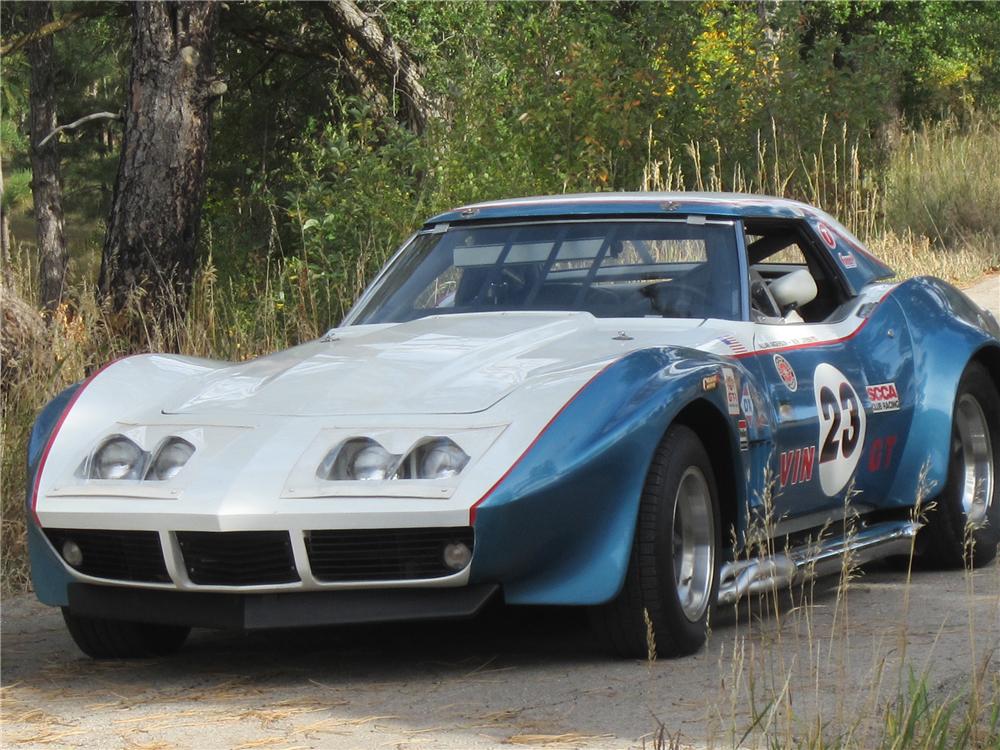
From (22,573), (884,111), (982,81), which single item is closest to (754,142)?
(884,111)

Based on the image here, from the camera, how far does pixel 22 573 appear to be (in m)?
6.60

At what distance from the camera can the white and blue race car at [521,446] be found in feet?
13.7

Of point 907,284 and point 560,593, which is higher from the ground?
point 907,284

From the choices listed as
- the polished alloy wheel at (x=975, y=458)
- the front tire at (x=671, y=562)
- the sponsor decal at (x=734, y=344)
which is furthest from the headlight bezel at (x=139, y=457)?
the polished alloy wheel at (x=975, y=458)

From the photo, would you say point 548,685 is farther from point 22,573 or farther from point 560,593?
point 22,573

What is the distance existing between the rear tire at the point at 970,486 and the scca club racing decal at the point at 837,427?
Result: 0.65 m

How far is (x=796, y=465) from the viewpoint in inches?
208

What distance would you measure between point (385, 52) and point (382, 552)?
14.2 metres

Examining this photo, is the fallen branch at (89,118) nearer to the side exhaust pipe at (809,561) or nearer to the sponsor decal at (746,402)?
the side exhaust pipe at (809,561)

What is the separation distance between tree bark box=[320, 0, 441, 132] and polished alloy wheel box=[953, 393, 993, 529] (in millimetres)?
11622

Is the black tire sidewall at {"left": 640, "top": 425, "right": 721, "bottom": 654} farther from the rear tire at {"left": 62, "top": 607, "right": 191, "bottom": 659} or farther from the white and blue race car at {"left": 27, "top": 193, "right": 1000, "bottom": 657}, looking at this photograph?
the rear tire at {"left": 62, "top": 607, "right": 191, "bottom": 659}

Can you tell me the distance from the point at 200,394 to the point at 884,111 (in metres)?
13.1

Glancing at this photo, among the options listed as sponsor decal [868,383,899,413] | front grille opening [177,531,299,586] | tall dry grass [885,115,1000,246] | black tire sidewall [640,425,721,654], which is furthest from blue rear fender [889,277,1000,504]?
tall dry grass [885,115,1000,246]

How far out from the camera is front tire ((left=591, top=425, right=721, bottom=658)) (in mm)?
4340
